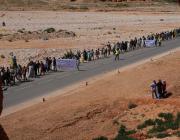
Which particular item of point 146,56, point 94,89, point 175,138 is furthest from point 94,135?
point 146,56

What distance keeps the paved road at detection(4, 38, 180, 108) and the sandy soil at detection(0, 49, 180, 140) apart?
1.64 m

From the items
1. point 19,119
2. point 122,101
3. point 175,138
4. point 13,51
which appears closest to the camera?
point 175,138

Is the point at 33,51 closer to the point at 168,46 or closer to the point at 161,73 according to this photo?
the point at 168,46

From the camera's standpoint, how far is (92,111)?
2591cm

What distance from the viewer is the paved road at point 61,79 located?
29016mm

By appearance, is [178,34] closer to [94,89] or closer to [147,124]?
[94,89]

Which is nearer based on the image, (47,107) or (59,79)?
(47,107)

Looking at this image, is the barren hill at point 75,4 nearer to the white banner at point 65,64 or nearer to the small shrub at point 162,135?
the white banner at point 65,64

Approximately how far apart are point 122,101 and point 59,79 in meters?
7.97

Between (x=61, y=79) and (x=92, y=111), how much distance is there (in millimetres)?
9504

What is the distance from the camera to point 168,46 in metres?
57.9

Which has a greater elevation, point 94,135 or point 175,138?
point 175,138

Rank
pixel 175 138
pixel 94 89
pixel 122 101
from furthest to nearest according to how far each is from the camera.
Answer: pixel 94 89 < pixel 122 101 < pixel 175 138

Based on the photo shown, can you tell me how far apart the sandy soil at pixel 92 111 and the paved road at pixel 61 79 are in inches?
64.8
